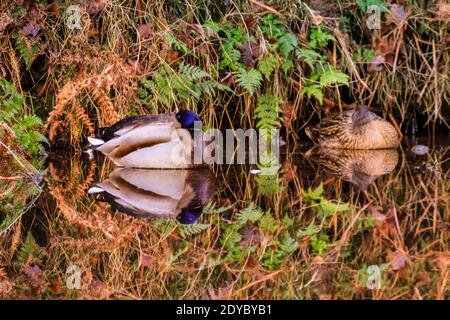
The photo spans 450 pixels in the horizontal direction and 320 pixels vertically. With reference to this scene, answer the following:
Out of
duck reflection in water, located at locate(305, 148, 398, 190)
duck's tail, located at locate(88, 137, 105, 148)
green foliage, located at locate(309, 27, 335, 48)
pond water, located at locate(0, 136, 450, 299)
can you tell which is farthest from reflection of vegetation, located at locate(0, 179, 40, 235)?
green foliage, located at locate(309, 27, 335, 48)

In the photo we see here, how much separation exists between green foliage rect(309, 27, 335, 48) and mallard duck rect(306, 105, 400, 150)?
617mm

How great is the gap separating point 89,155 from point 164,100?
0.84 metres

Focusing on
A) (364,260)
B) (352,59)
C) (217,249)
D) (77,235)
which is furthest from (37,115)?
(364,260)

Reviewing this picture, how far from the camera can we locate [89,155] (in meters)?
7.09

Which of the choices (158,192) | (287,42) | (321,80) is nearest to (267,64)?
(287,42)

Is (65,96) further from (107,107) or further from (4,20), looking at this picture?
(4,20)

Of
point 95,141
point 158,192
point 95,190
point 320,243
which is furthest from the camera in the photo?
point 95,141

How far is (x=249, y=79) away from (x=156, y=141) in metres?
1.33

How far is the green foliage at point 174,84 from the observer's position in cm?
663

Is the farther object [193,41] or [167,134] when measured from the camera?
[193,41]

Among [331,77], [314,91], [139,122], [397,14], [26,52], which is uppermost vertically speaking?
[397,14]

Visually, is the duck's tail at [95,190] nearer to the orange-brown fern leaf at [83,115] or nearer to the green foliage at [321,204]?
the green foliage at [321,204]

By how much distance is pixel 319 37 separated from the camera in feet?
23.5
